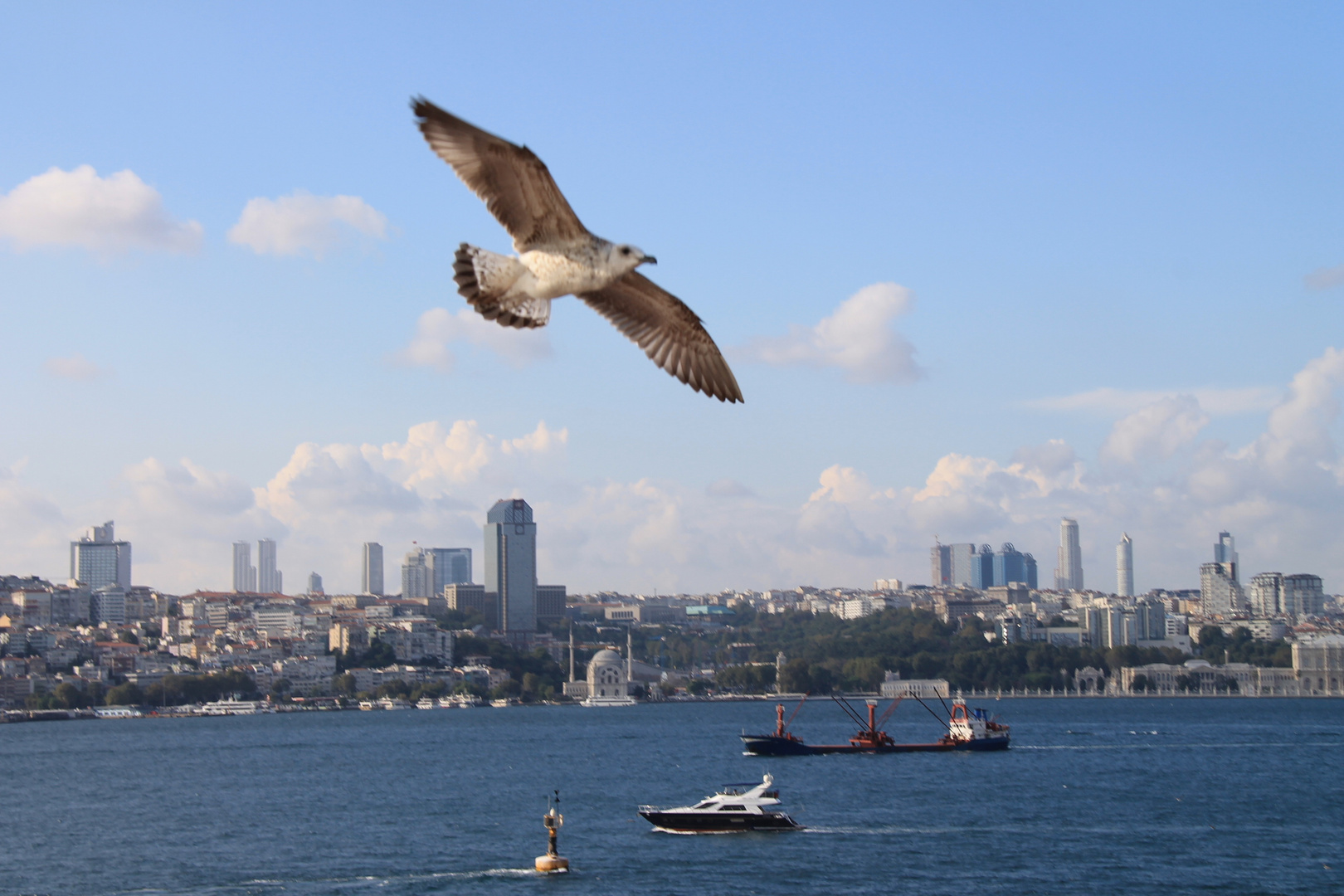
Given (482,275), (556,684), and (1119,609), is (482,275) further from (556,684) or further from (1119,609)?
(1119,609)

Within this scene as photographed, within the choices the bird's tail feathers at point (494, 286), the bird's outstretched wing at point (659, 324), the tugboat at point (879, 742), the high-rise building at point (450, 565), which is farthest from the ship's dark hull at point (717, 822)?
the high-rise building at point (450, 565)

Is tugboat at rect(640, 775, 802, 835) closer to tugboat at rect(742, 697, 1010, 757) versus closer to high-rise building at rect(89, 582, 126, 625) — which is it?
tugboat at rect(742, 697, 1010, 757)

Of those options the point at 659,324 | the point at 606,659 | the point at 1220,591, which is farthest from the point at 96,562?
the point at 659,324

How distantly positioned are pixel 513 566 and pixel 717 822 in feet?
333

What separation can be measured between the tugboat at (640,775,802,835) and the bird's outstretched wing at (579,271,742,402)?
2224cm

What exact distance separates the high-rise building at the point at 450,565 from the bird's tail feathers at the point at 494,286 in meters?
184

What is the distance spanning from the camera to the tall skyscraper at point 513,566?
125 metres

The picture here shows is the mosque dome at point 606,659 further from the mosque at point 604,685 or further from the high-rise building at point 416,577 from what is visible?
the high-rise building at point 416,577

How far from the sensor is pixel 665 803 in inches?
1258

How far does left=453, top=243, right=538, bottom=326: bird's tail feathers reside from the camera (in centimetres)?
378

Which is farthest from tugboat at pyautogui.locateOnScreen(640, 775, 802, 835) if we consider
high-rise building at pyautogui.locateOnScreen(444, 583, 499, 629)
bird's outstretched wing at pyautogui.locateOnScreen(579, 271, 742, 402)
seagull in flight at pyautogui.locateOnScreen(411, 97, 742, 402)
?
high-rise building at pyautogui.locateOnScreen(444, 583, 499, 629)

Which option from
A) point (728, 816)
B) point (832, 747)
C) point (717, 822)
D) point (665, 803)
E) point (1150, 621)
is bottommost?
point (832, 747)

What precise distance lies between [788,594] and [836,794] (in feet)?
Result: 473

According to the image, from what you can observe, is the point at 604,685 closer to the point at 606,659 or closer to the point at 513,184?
the point at 606,659
